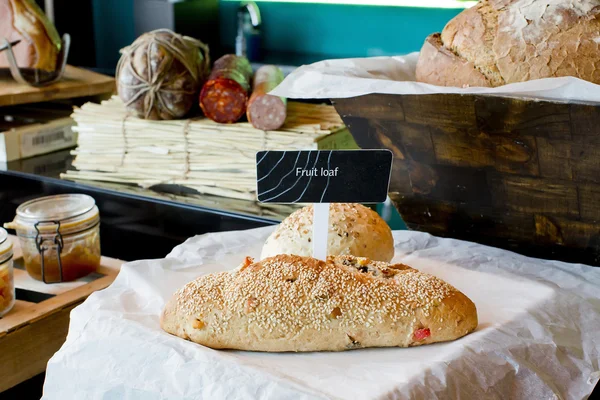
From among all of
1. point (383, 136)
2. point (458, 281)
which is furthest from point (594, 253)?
point (383, 136)

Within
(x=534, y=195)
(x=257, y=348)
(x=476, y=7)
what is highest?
(x=476, y=7)

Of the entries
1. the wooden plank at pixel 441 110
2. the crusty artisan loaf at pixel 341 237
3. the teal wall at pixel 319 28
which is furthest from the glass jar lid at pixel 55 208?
the teal wall at pixel 319 28

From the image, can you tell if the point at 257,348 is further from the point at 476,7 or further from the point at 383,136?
the point at 476,7

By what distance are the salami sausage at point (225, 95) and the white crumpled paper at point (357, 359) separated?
795mm

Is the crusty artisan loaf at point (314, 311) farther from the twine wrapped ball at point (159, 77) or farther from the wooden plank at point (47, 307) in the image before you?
the twine wrapped ball at point (159, 77)

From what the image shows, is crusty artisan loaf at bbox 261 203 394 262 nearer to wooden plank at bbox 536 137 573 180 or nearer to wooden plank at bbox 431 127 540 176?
wooden plank at bbox 431 127 540 176

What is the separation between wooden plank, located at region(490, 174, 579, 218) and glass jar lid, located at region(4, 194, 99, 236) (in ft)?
2.98

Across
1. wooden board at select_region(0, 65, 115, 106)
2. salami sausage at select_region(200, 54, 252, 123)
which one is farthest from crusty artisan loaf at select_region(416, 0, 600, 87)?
wooden board at select_region(0, 65, 115, 106)

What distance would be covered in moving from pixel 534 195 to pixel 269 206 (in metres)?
0.77

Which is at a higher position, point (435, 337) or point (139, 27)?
point (139, 27)

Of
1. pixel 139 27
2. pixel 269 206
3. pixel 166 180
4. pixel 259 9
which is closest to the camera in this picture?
pixel 269 206

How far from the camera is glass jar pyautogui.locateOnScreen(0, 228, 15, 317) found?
4.62 ft

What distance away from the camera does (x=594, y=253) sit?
1.29 metres

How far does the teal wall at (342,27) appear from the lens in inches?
159
